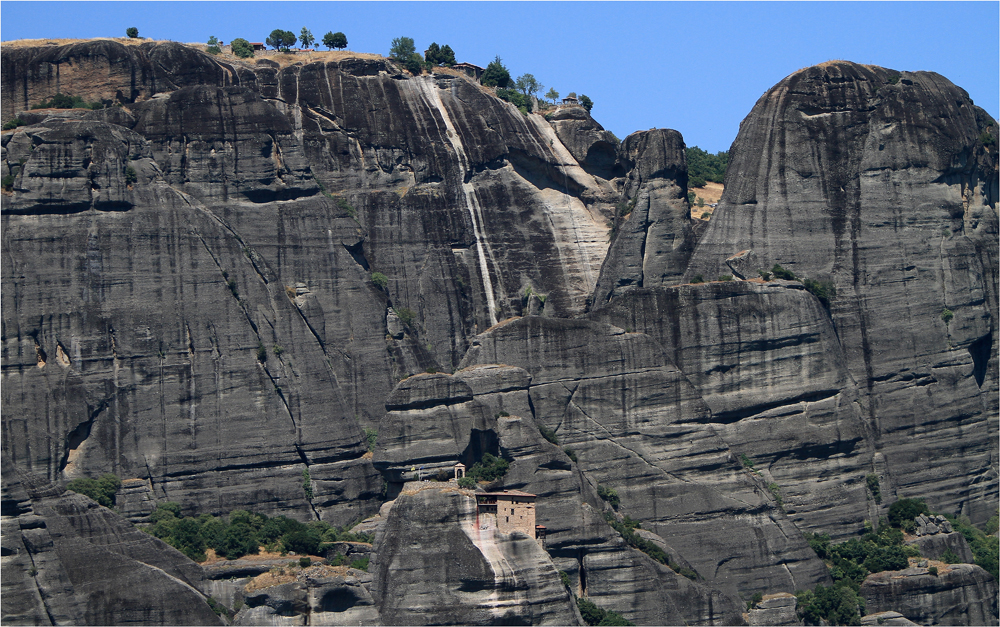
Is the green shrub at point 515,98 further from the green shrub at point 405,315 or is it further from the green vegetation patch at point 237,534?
the green vegetation patch at point 237,534

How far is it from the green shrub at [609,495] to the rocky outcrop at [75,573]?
64.8 ft

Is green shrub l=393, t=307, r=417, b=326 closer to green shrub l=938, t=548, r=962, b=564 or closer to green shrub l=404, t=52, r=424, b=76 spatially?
green shrub l=404, t=52, r=424, b=76

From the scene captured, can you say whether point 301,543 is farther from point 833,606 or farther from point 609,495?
point 833,606

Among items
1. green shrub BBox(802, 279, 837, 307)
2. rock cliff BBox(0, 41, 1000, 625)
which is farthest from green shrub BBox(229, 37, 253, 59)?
green shrub BBox(802, 279, 837, 307)

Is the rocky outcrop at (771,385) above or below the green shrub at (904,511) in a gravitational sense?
above

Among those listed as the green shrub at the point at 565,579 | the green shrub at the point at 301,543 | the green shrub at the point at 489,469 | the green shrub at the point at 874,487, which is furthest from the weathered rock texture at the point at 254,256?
the green shrub at the point at 874,487

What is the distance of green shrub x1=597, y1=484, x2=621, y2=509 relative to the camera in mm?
109250

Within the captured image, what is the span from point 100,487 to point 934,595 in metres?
39.2

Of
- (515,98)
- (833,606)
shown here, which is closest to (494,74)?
(515,98)

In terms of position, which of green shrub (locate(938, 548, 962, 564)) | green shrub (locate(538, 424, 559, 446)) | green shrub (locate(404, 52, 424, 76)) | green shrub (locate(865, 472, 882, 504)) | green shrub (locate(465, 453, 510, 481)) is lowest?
green shrub (locate(938, 548, 962, 564))

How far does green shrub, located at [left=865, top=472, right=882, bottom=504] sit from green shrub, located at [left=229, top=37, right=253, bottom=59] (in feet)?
131

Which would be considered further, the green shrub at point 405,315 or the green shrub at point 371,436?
the green shrub at point 405,315

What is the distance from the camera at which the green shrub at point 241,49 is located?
125500 mm

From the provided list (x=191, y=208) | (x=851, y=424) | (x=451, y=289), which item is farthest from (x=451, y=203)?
(x=851, y=424)
